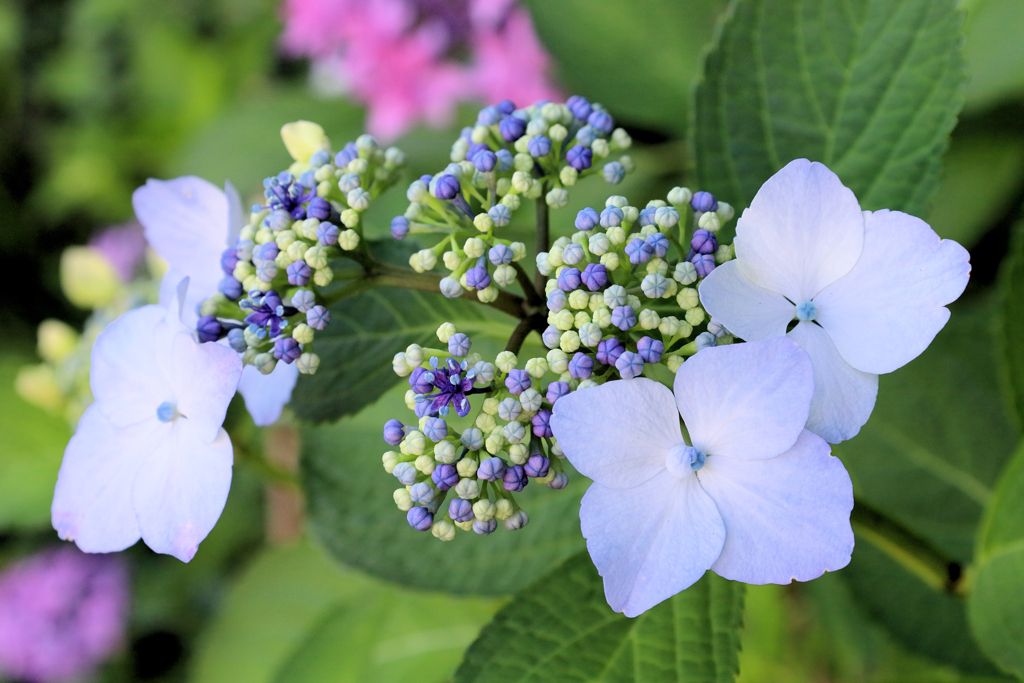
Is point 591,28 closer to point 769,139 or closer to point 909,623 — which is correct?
point 769,139

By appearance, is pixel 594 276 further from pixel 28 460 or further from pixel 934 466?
pixel 28 460

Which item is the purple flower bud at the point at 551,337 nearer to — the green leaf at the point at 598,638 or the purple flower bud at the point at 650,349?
the purple flower bud at the point at 650,349

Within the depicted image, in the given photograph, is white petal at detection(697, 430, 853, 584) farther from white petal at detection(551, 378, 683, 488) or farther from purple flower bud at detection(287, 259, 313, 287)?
purple flower bud at detection(287, 259, 313, 287)

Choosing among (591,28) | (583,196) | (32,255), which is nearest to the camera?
(591,28)

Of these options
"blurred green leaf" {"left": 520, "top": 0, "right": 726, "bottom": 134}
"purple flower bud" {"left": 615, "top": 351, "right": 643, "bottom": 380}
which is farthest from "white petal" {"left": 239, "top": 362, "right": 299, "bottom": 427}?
"blurred green leaf" {"left": 520, "top": 0, "right": 726, "bottom": 134}

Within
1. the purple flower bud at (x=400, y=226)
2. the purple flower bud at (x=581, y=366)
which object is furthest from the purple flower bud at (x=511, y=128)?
the purple flower bud at (x=581, y=366)

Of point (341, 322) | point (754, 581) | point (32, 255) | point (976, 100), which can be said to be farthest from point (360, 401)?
point (32, 255)
